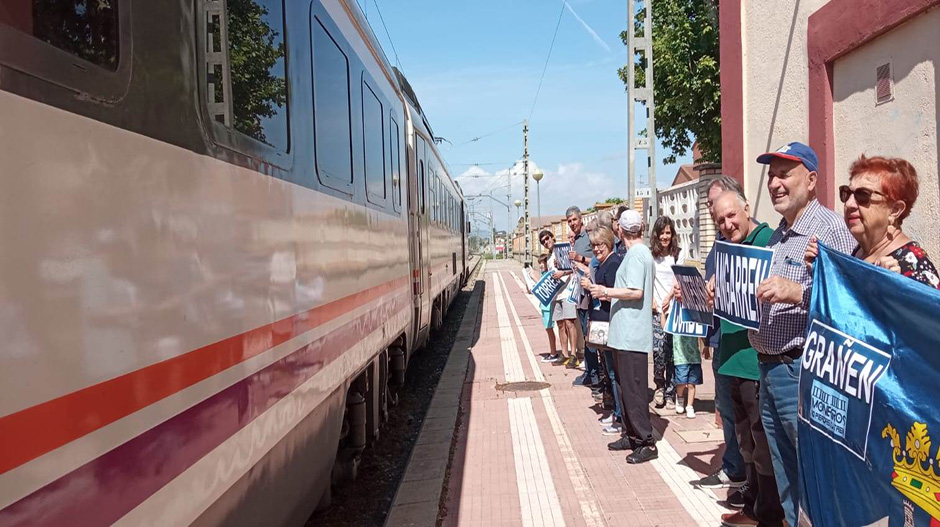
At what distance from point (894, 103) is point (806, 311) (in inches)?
171

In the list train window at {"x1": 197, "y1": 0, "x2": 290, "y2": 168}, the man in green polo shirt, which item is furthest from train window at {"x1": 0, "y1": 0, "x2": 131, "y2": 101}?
the man in green polo shirt

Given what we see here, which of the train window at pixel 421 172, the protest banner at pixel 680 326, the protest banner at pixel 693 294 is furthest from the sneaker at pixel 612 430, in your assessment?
the train window at pixel 421 172

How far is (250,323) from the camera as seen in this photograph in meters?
2.59

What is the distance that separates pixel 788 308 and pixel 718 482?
7.19 feet

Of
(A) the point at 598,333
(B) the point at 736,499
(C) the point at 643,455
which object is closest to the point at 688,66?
(A) the point at 598,333

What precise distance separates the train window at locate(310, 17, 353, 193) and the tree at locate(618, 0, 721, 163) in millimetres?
16590

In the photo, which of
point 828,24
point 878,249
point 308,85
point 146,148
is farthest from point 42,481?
point 828,24

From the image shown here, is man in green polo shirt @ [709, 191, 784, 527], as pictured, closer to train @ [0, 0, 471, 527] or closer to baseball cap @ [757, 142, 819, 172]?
baseball cap @ [757, 142, 819, 172]

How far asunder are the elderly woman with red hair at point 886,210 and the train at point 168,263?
2.31 m

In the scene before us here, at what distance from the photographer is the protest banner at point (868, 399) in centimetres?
225

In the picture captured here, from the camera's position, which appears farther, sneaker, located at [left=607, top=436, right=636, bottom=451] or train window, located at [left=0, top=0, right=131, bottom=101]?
sneaker, located at [left=607, top=436, right=636, bottom=451]

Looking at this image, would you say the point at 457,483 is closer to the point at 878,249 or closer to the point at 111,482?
the point at 878,249

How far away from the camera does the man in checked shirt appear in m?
3.24

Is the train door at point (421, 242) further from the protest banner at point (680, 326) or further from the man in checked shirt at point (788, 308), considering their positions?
the man in checked shirt at point (788, 308)
